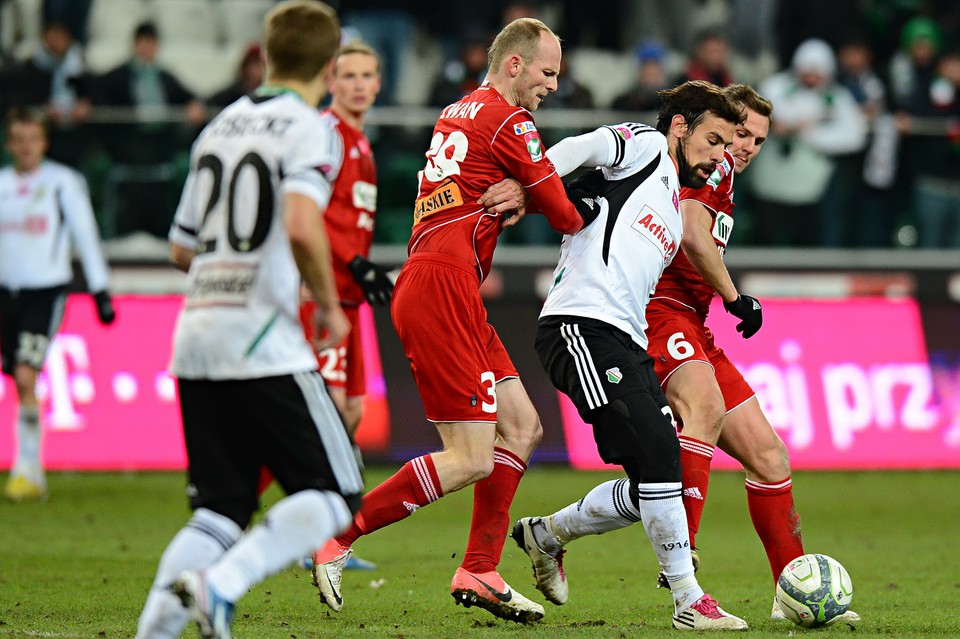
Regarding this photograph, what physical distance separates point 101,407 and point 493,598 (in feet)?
24.8

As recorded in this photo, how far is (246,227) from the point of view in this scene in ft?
15.5

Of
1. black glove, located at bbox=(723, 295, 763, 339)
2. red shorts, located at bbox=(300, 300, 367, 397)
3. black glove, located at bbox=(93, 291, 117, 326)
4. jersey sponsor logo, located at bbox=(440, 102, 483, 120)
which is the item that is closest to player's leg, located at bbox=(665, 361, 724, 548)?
black glove, located at bbox=(723, 295, 763, 339)

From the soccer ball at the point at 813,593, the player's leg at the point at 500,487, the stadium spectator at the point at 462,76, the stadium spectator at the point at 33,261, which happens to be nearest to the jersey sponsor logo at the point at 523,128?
the player's leg at the point at 500,487

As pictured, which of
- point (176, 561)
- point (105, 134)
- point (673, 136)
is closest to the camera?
point (176, 561)

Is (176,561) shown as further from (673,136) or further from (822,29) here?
(822,29)

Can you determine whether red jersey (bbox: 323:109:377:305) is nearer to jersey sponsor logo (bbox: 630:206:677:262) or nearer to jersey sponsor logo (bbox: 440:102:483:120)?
jersey sponsor logo (bbox: 440:102:483:120)

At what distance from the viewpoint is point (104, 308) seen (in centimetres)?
1117

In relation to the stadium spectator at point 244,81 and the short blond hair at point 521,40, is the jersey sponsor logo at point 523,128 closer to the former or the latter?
the short blond hair at point 521,40

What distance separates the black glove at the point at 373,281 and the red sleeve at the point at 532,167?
3.05 ft

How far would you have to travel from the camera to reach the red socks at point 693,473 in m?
6.85

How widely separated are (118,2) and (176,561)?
41.4 ft

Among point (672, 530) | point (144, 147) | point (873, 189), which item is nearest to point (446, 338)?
point (672, 530)

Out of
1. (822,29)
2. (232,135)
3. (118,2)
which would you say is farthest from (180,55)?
(232,135)

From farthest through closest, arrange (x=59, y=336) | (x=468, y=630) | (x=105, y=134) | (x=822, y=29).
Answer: (x=822, y=29), (x=105, y=134), (x=59, y=336), (x=468, y=630)
